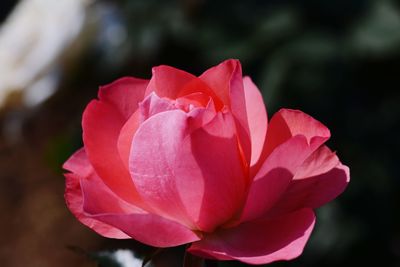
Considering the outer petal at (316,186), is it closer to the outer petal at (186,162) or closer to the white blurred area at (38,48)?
the outer petal at (186,162)

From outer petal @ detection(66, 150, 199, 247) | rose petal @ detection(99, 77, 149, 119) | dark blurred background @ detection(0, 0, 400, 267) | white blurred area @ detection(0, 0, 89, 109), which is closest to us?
outer petal @ detection(66, 150, 199, 247)

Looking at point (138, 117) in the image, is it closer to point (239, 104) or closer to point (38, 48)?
point (239, 104)

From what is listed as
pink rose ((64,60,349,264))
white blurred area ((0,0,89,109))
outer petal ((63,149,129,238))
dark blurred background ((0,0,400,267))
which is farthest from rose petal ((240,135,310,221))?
white blurred area ((0,0,89,109))

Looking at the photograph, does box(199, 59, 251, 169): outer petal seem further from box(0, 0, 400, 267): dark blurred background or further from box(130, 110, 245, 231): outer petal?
box(0, 0, 400, 267): dark blurred background

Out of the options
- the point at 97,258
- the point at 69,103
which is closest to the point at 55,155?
the point at 69,103

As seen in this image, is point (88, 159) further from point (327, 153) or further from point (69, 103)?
point (69, 103)

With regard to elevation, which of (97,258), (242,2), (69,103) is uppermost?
(97,258)
